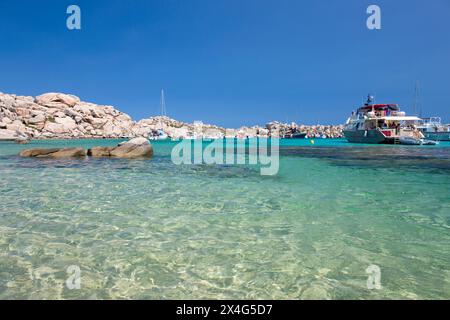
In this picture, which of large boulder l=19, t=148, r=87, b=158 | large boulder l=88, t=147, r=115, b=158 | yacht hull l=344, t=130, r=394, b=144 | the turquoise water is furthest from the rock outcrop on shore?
yacht hull l=344, t=130, r=394, b=144

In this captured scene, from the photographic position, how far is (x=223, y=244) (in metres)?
5.90

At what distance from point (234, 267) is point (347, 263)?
2.02 m

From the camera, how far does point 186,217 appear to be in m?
7.85

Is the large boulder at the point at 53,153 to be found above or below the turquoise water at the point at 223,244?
above

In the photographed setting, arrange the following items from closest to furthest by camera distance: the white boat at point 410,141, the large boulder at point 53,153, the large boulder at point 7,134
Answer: the large boulder at point 53,153
the white boat at point 410,141
the large boulder at point 7,134

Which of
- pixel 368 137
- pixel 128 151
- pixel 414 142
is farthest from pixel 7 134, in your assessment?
pixel 414 142

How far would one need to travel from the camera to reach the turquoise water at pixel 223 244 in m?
4.23

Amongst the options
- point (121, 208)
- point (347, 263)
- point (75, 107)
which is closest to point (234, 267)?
point (347, 263)

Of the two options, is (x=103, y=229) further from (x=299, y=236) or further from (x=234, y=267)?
(x=299, y=236)

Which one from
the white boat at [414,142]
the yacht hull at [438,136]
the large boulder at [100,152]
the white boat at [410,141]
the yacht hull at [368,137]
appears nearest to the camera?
the large boulder at [100,152]

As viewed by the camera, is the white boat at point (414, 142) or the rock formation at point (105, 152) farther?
the white boat at point (414, 142)

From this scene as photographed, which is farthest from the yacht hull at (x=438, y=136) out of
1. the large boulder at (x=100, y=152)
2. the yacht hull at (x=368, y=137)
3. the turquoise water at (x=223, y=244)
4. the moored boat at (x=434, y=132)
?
the turquoise water at (x=223, y=244)

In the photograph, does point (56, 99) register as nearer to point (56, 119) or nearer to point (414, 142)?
point (56, 119)

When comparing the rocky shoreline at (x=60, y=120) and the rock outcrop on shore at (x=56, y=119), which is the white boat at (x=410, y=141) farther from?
the rock outcrop on shore at (x=56, y=119)
